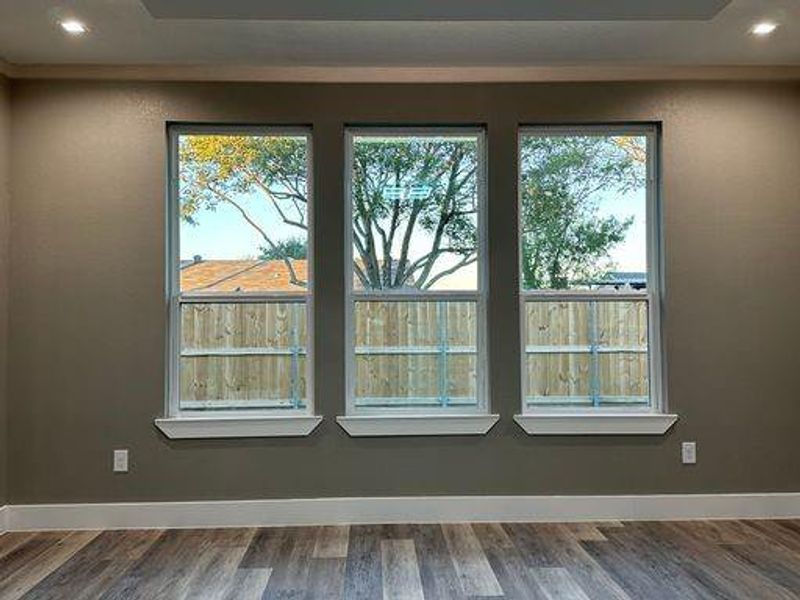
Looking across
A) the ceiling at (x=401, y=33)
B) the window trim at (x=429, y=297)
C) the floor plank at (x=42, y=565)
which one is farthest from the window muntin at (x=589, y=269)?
the floor plank at (x=42, y=565)

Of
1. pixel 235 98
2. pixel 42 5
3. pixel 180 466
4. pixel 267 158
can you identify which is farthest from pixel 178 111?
pixel 180 466

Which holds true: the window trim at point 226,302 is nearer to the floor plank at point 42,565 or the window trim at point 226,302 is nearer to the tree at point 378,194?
the tree at point 378,194

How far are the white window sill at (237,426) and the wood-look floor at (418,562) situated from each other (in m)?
0.52

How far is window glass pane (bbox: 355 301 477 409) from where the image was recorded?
369cm

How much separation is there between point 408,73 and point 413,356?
1631 millimetres

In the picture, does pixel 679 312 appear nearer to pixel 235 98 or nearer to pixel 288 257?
pixel 288 257

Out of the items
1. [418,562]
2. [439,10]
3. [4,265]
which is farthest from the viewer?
[4,265]

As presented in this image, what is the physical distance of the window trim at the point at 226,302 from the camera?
355 centimetres

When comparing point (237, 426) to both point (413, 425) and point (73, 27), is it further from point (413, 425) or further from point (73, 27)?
point (73, 27)

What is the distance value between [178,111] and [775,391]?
379cm

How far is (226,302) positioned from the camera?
12.0 ft

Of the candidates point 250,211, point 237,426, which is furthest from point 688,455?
point 250,211

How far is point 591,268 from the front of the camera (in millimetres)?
3748

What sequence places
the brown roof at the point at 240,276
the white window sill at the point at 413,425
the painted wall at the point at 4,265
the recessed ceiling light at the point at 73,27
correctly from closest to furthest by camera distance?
the recessed ceiling light at the point at 73,27 < the painted wall at the point at 4,265 < the white window sill at the point at 413,425 < the brown roof at the point at 240,276
